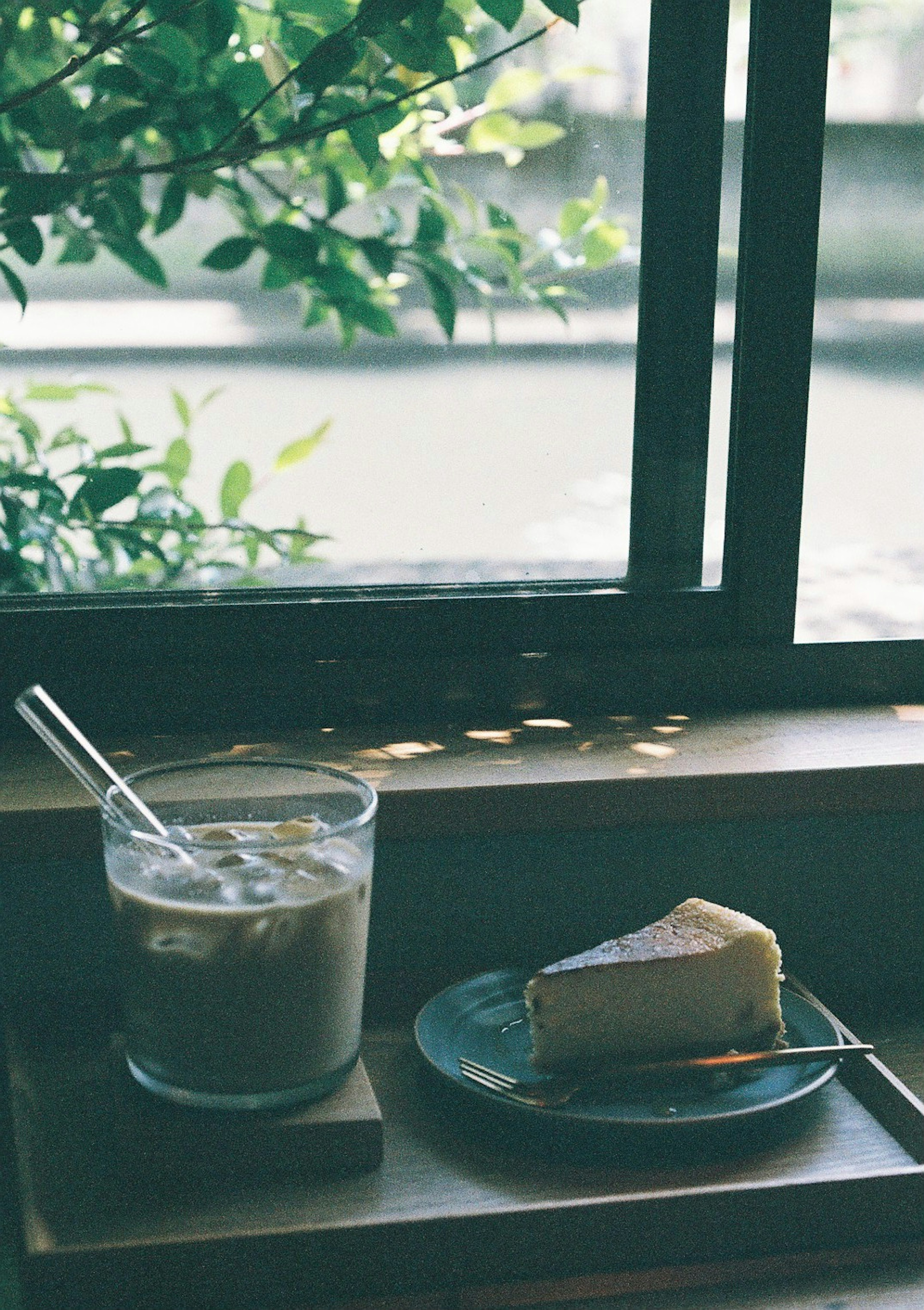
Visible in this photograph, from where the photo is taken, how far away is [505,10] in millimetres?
1196

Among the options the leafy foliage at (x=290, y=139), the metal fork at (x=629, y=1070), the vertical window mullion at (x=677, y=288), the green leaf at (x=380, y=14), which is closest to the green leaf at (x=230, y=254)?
the leafy foliage at (x=290, y=139)

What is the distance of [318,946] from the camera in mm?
910

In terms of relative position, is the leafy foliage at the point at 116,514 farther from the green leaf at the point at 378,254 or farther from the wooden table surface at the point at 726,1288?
the wooden table surface at the point at 726,1288

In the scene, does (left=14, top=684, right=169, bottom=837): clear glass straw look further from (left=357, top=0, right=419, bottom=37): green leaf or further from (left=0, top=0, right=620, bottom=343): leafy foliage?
(left=357, top=0, right=419, bottom=37): green leaf

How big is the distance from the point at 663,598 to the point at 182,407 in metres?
0.48

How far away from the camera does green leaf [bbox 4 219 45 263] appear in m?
1.25

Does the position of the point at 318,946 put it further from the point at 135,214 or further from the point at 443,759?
the point at 135,214

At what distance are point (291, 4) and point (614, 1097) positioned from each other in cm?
90

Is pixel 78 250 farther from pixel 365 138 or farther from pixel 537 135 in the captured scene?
pixel 537 135

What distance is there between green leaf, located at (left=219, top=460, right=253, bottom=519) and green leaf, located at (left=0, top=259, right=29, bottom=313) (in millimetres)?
229

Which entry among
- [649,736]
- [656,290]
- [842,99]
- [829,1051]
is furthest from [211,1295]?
[842,99]

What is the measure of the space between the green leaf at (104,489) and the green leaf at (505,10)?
50 cm

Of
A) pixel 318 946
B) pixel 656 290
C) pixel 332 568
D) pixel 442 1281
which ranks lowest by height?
pixel 442 1281

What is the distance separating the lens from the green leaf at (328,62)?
3.73ft
